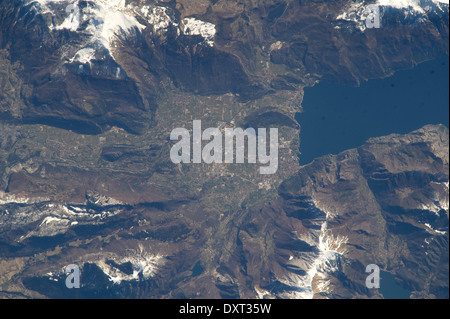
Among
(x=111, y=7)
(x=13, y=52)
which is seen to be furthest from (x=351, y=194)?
(x=13, y=52)

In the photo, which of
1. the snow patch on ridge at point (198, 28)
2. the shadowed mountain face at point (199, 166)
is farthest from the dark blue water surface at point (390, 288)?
the snow patch on ridge at point (198, 28)

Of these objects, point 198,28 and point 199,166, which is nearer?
point 198,28

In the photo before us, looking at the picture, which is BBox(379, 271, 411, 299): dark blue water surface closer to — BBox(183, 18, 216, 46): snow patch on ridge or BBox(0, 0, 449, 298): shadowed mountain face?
BBox(0, 0, 449, 298): shadowed mountain face

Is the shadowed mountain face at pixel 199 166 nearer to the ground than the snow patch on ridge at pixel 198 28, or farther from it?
nearer to the ground

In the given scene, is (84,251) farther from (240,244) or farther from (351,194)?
(351,194)

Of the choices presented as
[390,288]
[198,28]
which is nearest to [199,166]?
[198,28]

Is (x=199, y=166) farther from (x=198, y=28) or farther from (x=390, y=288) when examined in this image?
(x=390, y=288)

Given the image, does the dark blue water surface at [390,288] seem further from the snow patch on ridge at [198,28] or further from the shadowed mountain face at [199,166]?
the snow patch on ridge at [198,28]

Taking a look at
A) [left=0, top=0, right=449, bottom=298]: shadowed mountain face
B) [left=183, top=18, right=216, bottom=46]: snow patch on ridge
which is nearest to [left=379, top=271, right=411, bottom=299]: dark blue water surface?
[left=0, top=0, right=449, bottom=298]: shadowed mountain face

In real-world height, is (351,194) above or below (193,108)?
below
